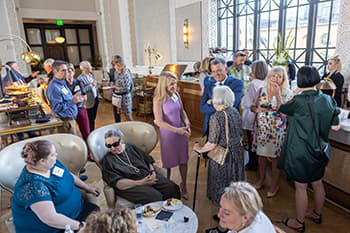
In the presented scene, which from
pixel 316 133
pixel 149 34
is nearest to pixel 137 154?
pixel 316 133

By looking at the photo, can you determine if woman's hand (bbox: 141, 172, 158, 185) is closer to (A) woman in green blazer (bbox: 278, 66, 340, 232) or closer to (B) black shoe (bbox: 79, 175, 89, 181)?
(A) woman in green blazer (bbox: 278, 66, 340, 232)

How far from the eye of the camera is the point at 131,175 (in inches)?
85.1

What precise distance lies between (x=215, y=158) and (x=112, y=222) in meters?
1.31

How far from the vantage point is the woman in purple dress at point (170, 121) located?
8.32 feet

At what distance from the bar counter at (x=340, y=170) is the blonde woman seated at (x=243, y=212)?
1.65 m

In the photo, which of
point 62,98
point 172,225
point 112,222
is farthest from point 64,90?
point 112,222

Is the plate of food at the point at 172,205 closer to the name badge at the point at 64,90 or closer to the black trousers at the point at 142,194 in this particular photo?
the black trousers at the point at 142,194

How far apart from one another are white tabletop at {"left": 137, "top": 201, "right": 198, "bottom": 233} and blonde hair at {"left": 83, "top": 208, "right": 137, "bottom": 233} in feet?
2.04

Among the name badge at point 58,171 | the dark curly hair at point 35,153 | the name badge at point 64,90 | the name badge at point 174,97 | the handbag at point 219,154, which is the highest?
the name badge at point 64,90

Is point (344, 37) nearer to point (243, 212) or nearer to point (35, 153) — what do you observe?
point (243, 212)

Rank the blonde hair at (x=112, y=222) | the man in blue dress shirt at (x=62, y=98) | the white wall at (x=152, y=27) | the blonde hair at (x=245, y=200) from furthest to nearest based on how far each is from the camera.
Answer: the white wall at (x=152, y=27)
the man in blue dress shirt at (x=62, y=98)
the blonde hair at (x=245, y=200)
the blonde hair at (x=112, y=222)

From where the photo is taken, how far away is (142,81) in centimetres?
755

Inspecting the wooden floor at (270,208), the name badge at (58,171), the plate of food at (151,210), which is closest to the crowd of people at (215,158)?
the name badge at (58,171)

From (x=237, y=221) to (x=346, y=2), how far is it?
4492mm
